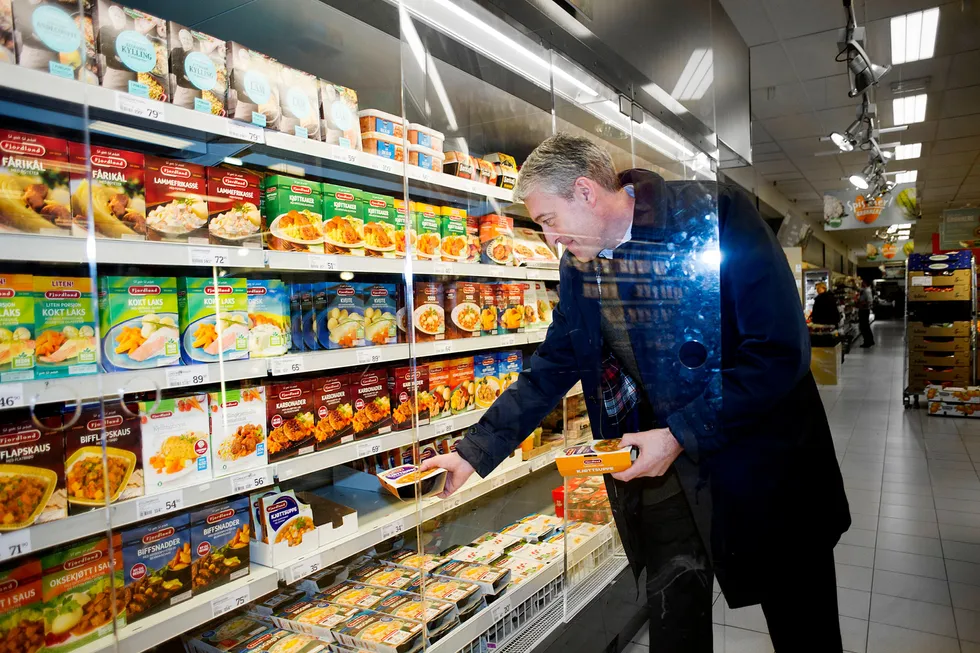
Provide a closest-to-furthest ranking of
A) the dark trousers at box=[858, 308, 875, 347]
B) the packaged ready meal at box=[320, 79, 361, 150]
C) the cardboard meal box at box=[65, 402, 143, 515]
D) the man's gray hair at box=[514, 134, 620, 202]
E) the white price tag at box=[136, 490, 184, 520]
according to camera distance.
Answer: the man's gray hair at box=[514, 134, 620, 202]
the cardboard meal box at box=[65, 402, 143, 515]
the white price tag at box=[136, 490, 184, 520]
the packaged ready meal at box=[320, 79, 361, 150]
the dark trousers at box=[858, 308, 875, 347]

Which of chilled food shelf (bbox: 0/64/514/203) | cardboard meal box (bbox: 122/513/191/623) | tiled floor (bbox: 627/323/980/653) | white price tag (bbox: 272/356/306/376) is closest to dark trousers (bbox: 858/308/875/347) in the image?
tiled floor (bbox: 627/323/980/653)

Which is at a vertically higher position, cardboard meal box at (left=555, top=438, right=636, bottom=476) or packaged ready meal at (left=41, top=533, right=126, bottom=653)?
cardboard meal box at (left=555, top=438, right=636, bottom=476)

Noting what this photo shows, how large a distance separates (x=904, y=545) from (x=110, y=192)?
14.3ft

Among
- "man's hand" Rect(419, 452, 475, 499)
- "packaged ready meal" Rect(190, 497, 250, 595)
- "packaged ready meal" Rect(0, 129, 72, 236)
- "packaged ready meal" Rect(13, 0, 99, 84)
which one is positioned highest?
"packaged ready meal" Rect(13, 0, 99, 84)

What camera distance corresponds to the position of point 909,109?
7457 mm

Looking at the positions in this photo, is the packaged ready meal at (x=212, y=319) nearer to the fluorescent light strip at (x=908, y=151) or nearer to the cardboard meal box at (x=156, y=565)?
the cardboard meal box at (x=156, y=565)

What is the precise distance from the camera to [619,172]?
1250 millimetres

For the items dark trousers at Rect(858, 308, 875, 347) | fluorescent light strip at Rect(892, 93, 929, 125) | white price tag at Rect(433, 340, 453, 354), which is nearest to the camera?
white price tag at Rect(433, 340, 453, 354)

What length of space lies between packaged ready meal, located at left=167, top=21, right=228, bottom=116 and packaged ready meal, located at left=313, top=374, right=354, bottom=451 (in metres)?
0.87

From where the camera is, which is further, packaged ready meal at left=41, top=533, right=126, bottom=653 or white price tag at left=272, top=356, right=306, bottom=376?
white price tag at left=272, top=356, right=306, bottom=376

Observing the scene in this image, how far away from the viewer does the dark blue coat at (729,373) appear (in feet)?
3.64

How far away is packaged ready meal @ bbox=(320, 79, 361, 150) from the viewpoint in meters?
1.93

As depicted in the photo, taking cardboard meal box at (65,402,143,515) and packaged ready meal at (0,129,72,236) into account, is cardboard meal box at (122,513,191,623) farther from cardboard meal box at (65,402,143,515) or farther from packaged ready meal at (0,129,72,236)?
packaged ready meal at (0,129,72,236)

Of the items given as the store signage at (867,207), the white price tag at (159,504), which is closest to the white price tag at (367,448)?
the white price tag at (159,504)
